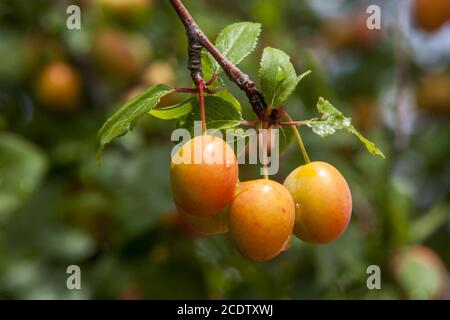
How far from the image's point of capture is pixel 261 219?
0.86 m

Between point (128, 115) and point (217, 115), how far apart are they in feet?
0.35

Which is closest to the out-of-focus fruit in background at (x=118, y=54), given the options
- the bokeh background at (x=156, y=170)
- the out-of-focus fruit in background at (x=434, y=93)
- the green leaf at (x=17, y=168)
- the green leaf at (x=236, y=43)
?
the bokeh background at (x=156, y=170)

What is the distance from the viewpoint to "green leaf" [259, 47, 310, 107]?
2.99 ft

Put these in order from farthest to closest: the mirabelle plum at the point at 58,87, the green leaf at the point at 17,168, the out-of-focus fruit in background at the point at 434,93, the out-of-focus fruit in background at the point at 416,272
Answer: the out-of-focus fruit in background at the point at 434,93 < the mirabelle plum at the point at 58,87 < the out-of-focus fruit in background at the point at 416,272 < the green leaf at the point at 17,168

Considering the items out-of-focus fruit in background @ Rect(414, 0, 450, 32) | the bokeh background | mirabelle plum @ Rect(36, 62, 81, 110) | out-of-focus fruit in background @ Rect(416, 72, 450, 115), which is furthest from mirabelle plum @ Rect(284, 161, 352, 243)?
out-of-focus fruit in background @ Rect(414, 0, 450, 32)

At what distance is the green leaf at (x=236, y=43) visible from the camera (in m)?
0.97

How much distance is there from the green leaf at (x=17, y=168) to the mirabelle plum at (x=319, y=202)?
3.18ft

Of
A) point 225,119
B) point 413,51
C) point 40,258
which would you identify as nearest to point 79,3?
point 40,258

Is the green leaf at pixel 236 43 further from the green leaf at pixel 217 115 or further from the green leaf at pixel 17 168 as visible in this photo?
the green leaf at pixel 17 168

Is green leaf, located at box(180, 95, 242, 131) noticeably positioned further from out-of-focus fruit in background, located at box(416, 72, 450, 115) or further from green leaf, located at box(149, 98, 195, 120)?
out-of-focus fruit in background, located at box(416, 72, 450, 115)

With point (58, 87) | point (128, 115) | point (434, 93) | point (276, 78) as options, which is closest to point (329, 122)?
point (276, 78)

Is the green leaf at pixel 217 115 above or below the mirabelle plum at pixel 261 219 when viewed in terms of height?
above
